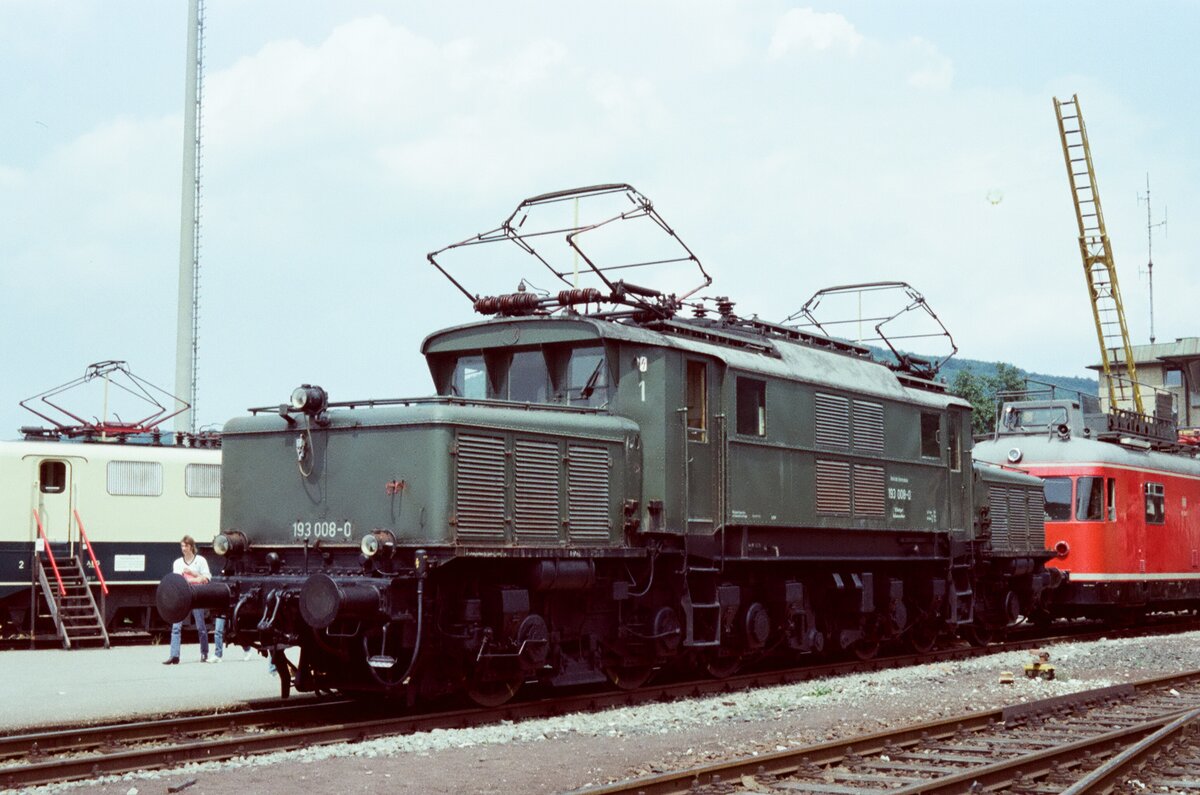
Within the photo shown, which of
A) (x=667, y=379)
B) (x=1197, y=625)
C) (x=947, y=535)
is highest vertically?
(x=667, y=379)

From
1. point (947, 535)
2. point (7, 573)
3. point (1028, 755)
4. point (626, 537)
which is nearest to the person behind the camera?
point (1028, 755)

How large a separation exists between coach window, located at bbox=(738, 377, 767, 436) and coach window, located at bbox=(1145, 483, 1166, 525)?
1366 centimetres

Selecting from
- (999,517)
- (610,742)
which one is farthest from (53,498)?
(999,517)

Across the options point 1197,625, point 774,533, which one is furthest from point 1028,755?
point 1197,625

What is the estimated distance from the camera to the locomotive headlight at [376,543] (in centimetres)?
1254

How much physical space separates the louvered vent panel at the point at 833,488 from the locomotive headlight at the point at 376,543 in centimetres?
666

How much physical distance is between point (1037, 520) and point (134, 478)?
52.7ft

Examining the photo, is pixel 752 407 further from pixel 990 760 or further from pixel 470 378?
pixel 990 760

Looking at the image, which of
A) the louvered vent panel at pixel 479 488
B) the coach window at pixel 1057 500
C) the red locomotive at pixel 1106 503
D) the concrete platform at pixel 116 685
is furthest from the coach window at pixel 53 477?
the coach window at pixel 1057 500

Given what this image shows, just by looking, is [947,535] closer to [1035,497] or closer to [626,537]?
[1035,497]

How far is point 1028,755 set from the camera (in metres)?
10.6

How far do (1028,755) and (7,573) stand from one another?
18790mm

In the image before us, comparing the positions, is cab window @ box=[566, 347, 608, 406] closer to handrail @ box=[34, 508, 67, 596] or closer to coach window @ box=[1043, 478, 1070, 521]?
handrail @ box=[34, 508, 67, 596]

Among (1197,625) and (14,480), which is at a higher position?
(14,480)
